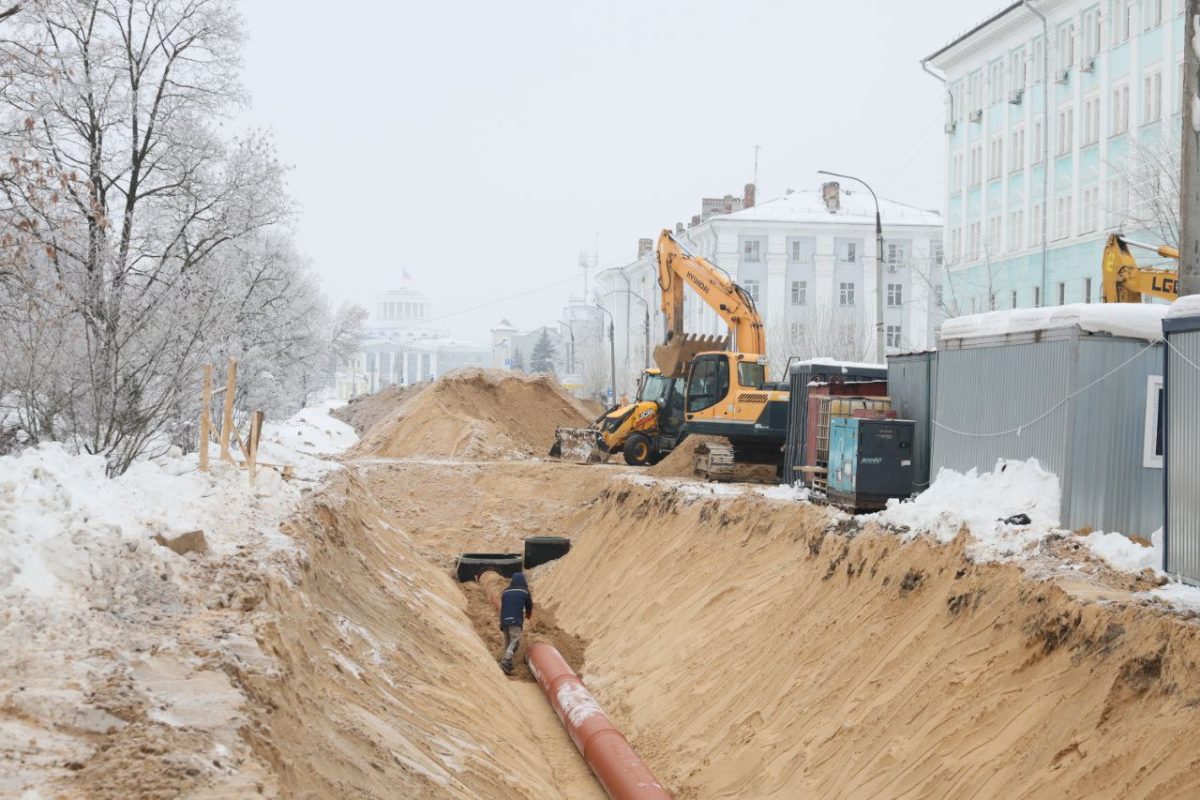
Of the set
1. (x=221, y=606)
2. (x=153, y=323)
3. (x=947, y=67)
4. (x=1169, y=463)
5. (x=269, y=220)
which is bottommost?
(x=221, y=606)

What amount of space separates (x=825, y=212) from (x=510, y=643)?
5648 centimetres

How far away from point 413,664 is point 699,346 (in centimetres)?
2021

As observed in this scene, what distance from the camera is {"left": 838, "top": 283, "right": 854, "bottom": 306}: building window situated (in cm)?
6938

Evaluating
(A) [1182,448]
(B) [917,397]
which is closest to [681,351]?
(B) [917,397]

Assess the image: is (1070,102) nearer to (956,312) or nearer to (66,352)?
(956,312)

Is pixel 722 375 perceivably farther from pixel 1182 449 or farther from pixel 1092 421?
pixel 1182 449

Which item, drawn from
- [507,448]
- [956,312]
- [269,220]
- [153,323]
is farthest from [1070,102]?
[153,323]

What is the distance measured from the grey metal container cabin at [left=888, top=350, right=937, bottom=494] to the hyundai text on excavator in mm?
13399

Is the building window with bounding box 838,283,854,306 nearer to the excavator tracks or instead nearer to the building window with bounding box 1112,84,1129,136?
the building window with bounding box 1112,84,1129,136

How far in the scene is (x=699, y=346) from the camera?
32750 millimetres

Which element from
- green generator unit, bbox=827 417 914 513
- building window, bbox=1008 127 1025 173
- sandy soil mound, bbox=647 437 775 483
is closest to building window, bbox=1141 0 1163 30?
building window, bbox=1008 127 1025 173

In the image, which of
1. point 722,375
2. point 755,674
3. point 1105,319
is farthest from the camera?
point 722,375

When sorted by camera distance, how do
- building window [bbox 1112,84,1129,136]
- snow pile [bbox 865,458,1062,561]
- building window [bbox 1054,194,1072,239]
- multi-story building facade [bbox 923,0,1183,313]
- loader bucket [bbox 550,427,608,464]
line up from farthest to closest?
building window [bbox 1054,194,1072,239] < loader bucket [bbox 550,427,608,464] < building window [bbox 1112,84,1129,136] < multi-story building facade [bbox 923,0,1183,313] < snow pile [bbox 865,458,1062,561]

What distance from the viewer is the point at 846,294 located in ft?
229
